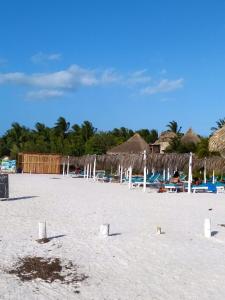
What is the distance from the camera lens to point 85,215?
12.0 metres

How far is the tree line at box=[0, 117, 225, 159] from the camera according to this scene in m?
53.6

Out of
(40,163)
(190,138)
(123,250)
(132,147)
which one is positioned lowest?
(123,250)

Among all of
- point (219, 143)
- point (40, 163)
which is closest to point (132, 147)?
point (40, 163)

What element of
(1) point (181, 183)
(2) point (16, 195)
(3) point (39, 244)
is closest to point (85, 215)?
(3) point (39, 244)

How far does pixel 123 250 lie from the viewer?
7891 mm

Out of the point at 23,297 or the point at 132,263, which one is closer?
the point at 23,297

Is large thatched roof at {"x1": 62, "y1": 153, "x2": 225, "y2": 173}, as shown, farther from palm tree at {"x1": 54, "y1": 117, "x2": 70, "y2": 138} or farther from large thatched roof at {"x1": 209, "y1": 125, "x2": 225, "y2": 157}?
palm tree at {"x1": 54, "y1": 117, "x2": 70, "y2": 138}

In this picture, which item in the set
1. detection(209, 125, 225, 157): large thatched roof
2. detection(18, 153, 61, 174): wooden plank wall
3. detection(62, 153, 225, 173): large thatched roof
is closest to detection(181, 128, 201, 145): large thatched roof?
detection(18, 153, 61, 174): wooden plank wall

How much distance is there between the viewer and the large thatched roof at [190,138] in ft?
150

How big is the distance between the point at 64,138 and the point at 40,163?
73.3 ft

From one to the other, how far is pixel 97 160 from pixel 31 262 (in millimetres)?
25789

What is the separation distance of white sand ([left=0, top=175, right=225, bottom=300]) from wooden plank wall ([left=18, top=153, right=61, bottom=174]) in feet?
87.3

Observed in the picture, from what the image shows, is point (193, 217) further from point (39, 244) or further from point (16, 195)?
point (16, 195)

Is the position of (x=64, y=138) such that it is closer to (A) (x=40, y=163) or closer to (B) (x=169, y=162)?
(A) (x=40, y=163)
